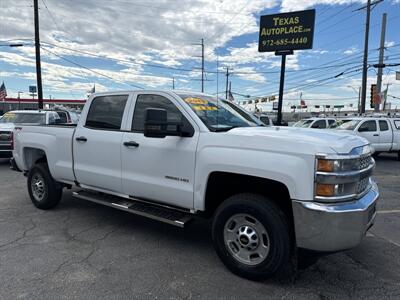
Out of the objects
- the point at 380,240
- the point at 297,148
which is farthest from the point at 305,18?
the point at 297,148

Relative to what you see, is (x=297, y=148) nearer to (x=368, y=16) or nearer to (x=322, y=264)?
(x=322, y=264)

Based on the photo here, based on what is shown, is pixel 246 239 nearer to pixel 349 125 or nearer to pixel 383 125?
pixel 349 125

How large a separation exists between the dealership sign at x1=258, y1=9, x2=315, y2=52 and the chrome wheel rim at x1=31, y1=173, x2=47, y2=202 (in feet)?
49.6

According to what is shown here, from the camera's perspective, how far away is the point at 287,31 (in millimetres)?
18188

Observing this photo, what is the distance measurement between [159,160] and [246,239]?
1383 mm

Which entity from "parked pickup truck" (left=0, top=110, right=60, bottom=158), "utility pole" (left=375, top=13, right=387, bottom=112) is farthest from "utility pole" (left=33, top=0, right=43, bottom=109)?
"utility pole" (left=375, top=13, right=387, bottom=112)

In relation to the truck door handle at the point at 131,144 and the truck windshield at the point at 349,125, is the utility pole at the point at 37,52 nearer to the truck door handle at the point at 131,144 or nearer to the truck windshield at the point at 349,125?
the truck windshield at the point at 349,125

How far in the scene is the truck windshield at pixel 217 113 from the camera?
419cm

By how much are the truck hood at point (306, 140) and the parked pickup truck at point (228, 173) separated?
0.03 feet

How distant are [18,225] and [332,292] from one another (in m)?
4.40

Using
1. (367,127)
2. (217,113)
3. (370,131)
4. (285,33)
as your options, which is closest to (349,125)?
(367,127)

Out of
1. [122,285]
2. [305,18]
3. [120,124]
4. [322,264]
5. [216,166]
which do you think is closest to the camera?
[122,285]

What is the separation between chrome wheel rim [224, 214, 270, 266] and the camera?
3.56 m

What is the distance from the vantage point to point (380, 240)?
4.87m
